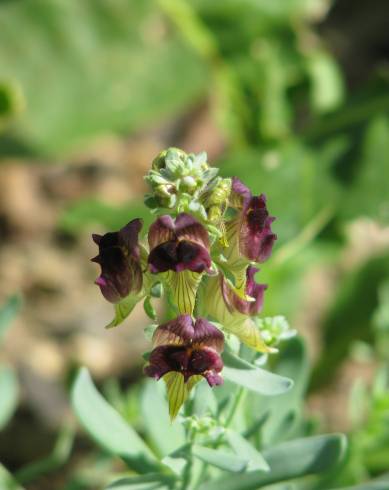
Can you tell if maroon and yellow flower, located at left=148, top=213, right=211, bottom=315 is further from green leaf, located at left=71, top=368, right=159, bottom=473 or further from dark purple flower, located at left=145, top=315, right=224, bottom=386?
green leaf, located at left=71, top=368, right=159, bottom=473

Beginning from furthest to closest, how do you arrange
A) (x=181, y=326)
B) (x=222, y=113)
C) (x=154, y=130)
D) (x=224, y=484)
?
(x=154, y=130), (x=222, y=113), (x=224, y=484), (x=181, y=326)

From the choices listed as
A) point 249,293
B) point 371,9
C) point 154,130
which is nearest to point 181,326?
point 249,293

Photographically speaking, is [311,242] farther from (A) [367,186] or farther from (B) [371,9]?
(B) [371,9]

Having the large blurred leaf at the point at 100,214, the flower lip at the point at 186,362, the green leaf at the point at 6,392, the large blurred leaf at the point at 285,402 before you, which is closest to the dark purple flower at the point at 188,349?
the flower lip at the point at 186,362

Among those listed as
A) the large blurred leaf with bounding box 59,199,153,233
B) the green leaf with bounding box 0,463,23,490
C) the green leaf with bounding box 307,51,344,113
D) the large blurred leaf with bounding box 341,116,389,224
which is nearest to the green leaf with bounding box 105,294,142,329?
the green leaf with bounding box 0,463,23,490

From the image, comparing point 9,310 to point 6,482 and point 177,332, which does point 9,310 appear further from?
point 177,332

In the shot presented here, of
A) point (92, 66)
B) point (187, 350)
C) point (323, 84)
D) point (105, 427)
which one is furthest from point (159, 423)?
point (92, 66)
